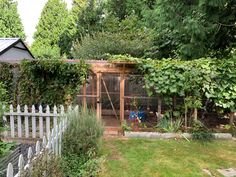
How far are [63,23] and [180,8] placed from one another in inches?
681

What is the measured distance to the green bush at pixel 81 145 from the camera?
4.72 metres

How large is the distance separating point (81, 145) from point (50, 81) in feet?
12.7

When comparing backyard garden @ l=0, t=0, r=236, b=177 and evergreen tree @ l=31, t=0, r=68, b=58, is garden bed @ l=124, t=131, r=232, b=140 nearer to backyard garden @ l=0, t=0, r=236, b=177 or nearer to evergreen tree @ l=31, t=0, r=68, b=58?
backyard garden @ l=0, t=0, r=236, b=177

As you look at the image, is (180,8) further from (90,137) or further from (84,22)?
(84,22)

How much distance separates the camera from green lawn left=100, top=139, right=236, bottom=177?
5.32 meters

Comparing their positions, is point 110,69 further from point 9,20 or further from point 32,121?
point 9,20

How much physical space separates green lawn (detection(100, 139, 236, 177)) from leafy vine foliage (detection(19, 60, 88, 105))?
6.35 ft

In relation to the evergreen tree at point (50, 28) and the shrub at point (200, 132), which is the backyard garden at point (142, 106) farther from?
the evergreen tree at point (50, 28)

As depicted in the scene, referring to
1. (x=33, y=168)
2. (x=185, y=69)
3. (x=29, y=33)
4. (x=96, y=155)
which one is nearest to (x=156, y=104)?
(x=185, y=69)

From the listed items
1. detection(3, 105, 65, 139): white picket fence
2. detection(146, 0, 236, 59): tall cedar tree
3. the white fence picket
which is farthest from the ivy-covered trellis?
the white fence picket

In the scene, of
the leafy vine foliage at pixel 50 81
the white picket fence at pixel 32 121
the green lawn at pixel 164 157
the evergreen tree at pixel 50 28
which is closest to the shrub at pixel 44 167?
the green lawn at pixel 164 157

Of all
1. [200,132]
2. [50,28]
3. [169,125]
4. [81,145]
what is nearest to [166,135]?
[169,125]

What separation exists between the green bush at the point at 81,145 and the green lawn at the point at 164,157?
40 centimetres

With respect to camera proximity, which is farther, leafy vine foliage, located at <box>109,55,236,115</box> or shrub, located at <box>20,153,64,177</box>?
leafy vine foliage, located at <box>109,55,236,115</box>
